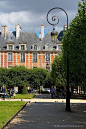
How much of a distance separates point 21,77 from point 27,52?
27.7 ft

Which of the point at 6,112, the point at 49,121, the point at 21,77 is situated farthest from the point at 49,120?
the point at 21,77

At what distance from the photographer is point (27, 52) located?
6562 centimetres

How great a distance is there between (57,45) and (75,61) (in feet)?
142

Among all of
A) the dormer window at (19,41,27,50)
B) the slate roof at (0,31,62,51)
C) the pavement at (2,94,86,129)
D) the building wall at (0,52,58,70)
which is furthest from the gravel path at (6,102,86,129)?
the slate roof at (0,31,62,51)

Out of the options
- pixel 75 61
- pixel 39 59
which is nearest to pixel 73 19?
pixel 75 61

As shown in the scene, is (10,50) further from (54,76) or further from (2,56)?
(54,76)

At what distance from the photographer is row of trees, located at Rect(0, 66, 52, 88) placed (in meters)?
58.6

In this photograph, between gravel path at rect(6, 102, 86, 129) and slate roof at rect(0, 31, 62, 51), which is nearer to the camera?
gravel path at rect(6, 102, 86, 129)

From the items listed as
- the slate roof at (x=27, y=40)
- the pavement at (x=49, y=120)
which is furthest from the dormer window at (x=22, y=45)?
the pavement at (x=49, y=120)

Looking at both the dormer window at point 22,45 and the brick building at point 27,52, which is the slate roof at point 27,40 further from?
the dormer window at point 22,45

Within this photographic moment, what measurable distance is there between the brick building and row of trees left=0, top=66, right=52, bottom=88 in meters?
5.32

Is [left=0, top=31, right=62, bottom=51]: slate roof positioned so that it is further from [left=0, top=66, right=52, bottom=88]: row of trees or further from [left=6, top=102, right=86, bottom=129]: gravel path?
[left=6, top=102, right=86, bottom=129]: gravel path

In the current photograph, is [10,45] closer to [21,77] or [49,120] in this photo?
[21,77]

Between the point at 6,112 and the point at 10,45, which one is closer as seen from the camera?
the point at 6,112
